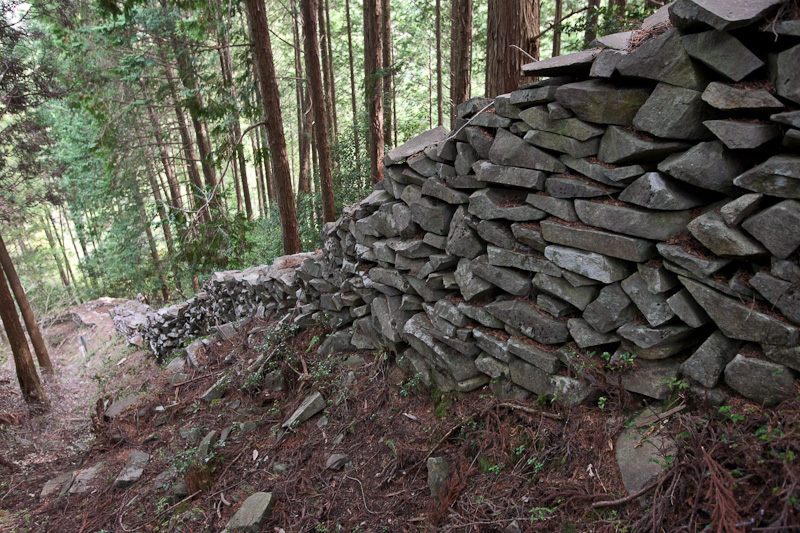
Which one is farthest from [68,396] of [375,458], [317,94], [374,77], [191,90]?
[374,77]

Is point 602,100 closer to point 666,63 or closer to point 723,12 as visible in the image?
point 666,63

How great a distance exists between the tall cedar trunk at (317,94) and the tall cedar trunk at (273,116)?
104cm

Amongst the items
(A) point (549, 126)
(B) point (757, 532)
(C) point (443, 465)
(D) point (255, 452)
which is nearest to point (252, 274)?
(D) point (255, 452)

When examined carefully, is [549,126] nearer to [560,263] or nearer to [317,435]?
[560,263]

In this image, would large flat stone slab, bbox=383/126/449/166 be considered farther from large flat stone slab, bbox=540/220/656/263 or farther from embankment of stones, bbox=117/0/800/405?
large flat stone slab, bbox=540/220/656/263

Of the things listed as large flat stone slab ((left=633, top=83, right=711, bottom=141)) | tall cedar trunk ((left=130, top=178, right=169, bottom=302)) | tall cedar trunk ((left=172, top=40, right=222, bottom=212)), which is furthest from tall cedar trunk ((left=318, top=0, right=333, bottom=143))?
large flat stone slab ((left=633, top=83, right=711, bottom=141))

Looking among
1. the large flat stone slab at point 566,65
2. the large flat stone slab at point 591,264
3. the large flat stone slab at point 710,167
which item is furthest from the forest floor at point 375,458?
the large flat stone slab at point 566,65

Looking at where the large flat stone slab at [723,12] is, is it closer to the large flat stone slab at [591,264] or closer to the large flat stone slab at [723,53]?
the large flat stone slab at [723,53]

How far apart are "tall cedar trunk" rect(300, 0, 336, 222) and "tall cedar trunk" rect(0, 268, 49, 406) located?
21.2ft

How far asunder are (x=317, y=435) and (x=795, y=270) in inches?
163

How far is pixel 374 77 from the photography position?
960 cm

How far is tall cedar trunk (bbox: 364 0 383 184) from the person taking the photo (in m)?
9.59

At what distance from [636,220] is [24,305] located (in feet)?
42.5

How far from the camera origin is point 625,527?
2447 millimetres
